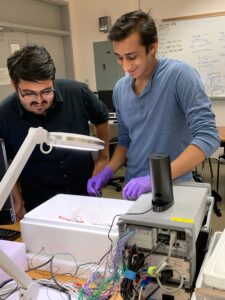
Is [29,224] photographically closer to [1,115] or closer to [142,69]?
[1,115]

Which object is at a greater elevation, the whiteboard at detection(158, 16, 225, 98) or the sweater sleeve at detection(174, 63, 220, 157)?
the whiteboard at detection(158, 16, 225, 98)

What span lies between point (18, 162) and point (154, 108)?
2.51ft

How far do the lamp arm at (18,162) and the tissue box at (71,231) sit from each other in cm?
40

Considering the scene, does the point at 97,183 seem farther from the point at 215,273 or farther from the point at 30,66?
the point at 215,273

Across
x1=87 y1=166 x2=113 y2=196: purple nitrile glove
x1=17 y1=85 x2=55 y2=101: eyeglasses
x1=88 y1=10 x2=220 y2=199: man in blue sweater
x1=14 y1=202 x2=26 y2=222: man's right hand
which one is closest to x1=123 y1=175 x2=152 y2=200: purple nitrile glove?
x1=88 y1=10 x2=220 y2=199: man in blue sweater

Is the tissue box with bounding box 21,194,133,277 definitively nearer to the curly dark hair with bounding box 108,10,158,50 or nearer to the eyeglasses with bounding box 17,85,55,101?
the eyeglasses with bounding box 17,85,55,101

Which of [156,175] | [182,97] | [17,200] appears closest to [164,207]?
[156,175]

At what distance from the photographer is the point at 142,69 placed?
4.31 ft

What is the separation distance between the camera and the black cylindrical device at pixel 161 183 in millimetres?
833

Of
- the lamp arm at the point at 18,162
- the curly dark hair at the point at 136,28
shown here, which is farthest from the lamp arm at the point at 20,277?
the curly dark hair at the point at 136,28

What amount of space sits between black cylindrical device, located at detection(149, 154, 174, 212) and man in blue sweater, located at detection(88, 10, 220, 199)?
0.21 metres

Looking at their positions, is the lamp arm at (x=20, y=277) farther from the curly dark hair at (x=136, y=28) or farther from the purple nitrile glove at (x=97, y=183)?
the curly dark hair at (x=136, y=28)

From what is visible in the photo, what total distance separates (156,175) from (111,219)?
0.32 m

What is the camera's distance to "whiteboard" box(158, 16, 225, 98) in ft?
14.0
